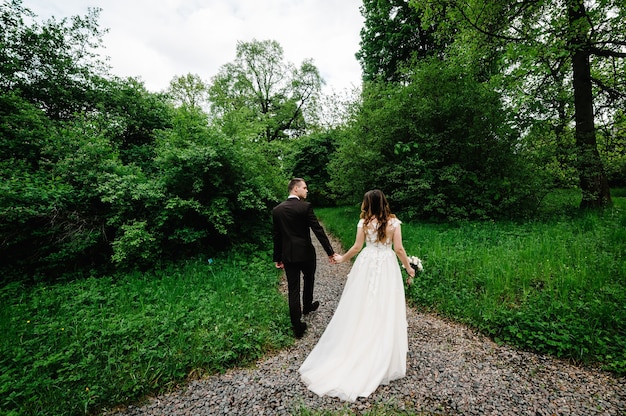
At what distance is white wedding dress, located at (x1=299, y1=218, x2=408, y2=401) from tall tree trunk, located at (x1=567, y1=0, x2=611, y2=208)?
30.0 ft

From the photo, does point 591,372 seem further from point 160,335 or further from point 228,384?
point 160,335

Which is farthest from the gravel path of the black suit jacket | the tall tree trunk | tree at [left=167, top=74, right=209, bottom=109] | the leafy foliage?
tree at [left=167, top=74, right=209, bottom=109]

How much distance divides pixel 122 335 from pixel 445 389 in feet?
14.2

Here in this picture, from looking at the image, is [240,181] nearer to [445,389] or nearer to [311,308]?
[311,308]

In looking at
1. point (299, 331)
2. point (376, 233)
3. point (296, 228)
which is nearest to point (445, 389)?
point (376, 233)

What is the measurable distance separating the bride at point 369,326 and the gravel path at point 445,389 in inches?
6.7

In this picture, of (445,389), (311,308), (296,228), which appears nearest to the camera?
(445,389)

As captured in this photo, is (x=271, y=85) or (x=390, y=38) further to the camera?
(x=271, y=85)

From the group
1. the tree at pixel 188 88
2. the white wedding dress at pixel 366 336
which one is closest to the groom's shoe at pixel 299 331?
the white wedding dress at pixel 366 336

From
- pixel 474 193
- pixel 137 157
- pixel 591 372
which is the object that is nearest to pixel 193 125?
pixel 137 157

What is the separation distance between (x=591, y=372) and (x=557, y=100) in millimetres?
9973

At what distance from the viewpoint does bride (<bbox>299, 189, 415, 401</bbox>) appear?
2949 millimetres

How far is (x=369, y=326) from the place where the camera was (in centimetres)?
325

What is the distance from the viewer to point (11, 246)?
5.59 meters
